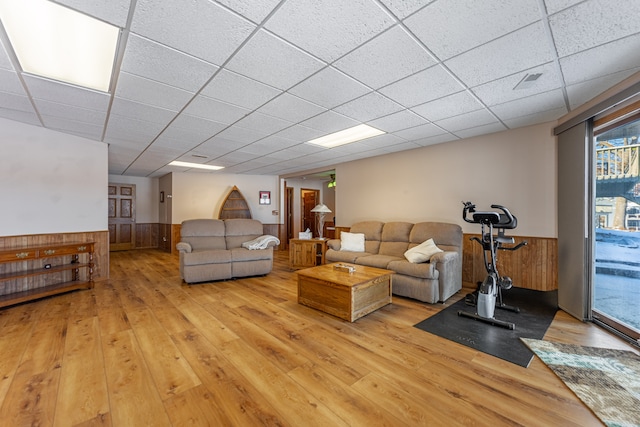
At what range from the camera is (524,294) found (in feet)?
12.0

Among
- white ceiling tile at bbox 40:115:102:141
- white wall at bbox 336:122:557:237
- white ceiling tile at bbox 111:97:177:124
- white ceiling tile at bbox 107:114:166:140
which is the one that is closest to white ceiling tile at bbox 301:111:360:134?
white ceiling tile at bbox 111:97:177:124

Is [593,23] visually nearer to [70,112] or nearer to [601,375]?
[601,375]

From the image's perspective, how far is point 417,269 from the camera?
351cm

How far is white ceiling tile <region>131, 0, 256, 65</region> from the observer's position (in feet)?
5.09

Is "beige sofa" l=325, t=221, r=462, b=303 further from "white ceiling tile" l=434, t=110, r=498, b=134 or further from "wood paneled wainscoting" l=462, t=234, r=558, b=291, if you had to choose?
"white ceiling tile" l=434, t=110, r=498, b=134

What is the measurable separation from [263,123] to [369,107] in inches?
57.0

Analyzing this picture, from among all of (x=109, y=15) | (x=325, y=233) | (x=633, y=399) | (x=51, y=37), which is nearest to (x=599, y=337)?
(x=633, y=399)

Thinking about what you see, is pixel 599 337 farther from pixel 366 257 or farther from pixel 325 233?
pixel 325 233

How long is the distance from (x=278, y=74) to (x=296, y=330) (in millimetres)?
2460

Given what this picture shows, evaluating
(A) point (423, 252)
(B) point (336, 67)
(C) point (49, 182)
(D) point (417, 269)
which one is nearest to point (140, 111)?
(C) point (49, 182)

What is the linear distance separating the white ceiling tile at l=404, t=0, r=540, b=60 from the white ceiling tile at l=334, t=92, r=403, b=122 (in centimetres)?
88

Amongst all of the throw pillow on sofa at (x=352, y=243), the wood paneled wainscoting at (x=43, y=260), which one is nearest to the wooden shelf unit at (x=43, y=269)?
the wood paneled wainscoting at (x=43, y=260)

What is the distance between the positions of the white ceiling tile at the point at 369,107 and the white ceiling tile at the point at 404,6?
1.06 meters

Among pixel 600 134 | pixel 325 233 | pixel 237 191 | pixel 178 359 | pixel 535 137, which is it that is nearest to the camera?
pixel 178 359
